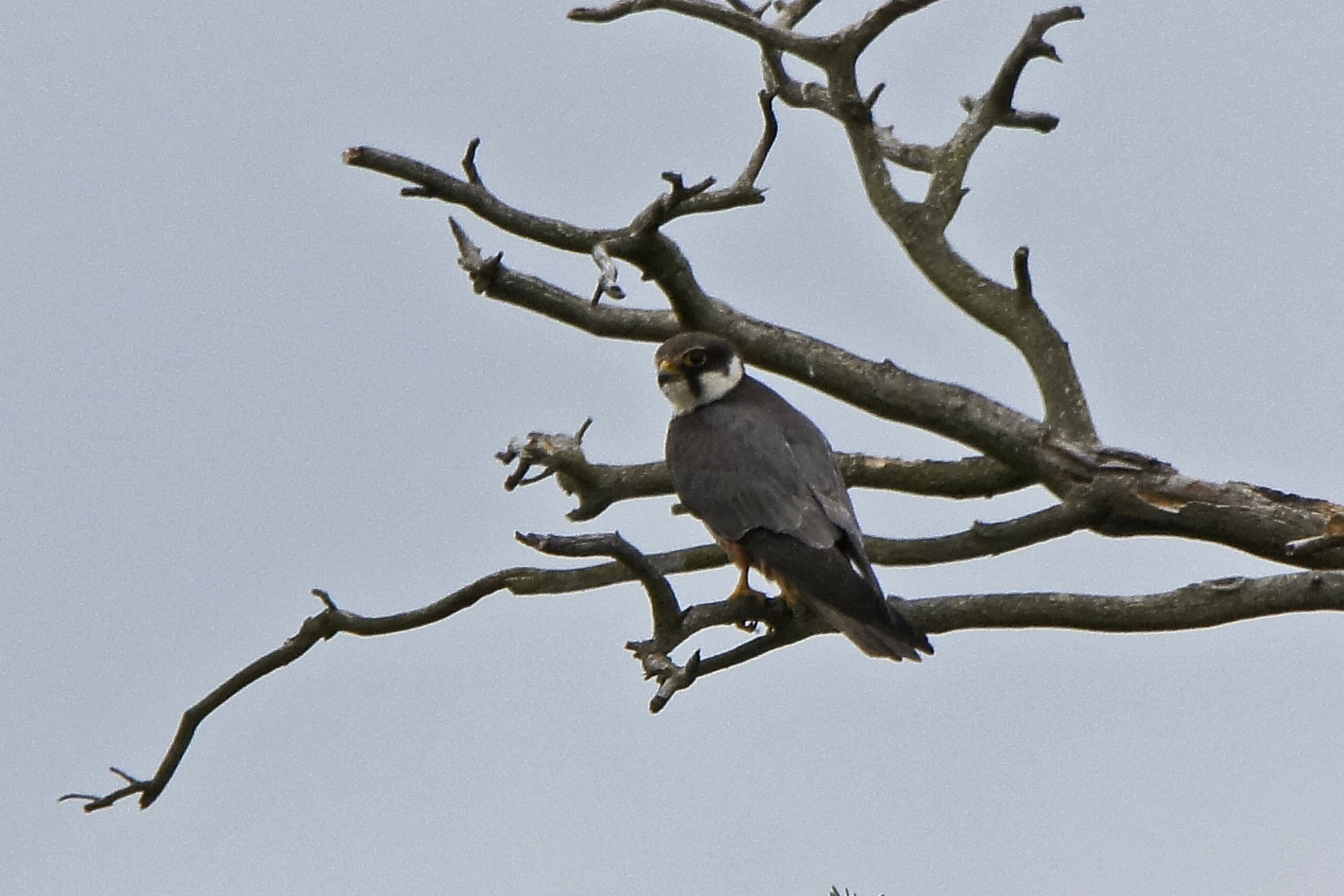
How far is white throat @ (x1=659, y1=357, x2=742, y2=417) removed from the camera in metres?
5.88

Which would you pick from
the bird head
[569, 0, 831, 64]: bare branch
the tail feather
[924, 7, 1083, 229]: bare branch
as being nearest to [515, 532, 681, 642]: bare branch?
the tail feather

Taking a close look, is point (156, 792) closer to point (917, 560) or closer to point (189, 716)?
point (189, 716)

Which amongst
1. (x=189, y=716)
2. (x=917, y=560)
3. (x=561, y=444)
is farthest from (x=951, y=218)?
(x=189, y=716)

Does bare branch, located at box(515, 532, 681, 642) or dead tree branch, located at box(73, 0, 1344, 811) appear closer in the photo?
bare branch, located at box(515, 532, 681, 642)

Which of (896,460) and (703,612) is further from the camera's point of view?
(896,460)

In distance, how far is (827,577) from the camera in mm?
4828

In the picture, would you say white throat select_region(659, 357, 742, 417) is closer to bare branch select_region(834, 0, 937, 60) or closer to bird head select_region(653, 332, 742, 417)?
bird head select_region(653, 332, 742, 417)

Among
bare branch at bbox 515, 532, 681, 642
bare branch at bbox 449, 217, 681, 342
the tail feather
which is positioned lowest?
bare branch at bbox 515, 532, 681, 642

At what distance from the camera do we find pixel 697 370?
19.3 feet

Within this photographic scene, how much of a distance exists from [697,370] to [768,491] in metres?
0.78

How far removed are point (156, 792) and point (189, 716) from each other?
0.26 metres

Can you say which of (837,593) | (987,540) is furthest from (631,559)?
(987,540)

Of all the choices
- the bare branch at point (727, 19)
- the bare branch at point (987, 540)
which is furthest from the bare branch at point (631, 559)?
the bare branch at point (727, 19)

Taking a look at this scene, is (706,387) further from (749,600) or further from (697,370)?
(749,600)
